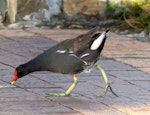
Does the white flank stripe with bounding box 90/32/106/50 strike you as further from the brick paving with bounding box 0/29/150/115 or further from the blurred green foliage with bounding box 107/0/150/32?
the blurred green foliage with bounding box 107/0/150/32

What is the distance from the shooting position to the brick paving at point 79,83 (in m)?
6.08

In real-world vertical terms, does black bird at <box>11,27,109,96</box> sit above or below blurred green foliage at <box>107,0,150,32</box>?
above

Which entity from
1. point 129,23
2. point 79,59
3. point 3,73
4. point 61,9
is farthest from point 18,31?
point 79,59

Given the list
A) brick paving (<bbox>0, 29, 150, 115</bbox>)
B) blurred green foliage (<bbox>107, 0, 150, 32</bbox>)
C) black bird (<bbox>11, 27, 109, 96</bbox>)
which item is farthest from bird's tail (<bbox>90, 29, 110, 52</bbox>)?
blurred green foliage (<bbox>107, 0, 150, 32</bbox>)

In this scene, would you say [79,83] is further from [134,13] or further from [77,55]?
[134,13]

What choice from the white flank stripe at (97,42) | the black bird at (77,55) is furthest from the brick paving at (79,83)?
the white flank stripe at (97,42)

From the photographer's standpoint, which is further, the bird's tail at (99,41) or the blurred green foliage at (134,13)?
the blurred green foliage at (134,13)

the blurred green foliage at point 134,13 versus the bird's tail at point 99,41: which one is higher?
the bird's tail at point 99,41

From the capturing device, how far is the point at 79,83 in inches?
281

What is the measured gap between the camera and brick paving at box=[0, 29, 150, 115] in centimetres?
608

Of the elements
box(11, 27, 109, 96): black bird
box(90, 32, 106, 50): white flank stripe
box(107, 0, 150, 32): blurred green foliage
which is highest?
box(90, 32, 106, 50): white flank stripe

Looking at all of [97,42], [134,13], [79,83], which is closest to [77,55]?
[97,42]

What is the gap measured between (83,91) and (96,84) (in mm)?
357

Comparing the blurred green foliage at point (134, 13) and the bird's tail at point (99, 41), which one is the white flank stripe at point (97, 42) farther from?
the blurred green foliage at point (134, 13)
